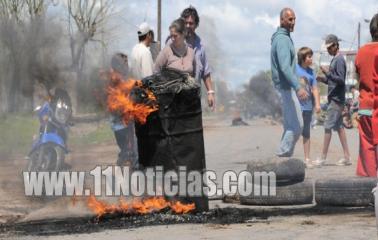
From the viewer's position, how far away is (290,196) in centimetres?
751

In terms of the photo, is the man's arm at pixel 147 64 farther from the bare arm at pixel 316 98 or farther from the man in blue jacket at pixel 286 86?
the bare arm at pixel 316 98

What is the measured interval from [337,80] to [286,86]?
2.19 metres

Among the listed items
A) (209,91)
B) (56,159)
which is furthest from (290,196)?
(56,159)

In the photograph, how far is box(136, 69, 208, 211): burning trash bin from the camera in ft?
22.1

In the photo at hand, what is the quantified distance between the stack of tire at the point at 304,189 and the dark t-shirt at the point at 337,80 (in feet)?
12.3

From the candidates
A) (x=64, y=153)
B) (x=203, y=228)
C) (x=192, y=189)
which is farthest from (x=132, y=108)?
(x=64, y=153)

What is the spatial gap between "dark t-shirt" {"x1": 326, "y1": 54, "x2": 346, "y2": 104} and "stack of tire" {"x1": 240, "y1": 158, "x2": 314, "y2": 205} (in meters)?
3.92

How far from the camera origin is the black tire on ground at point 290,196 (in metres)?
7.52

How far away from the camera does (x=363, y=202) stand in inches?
285

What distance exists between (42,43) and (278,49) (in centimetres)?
324

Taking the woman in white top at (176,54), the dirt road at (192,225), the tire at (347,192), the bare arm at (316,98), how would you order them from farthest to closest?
the bare arm at (316,98)
the woman in white top at (176,54)
the tire at (347,192)
the dirt road at (192,225)

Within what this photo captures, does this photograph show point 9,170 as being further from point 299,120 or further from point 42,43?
point 299,120

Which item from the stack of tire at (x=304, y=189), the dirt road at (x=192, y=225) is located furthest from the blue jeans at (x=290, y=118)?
the stack of tire at (x=304, y=189)

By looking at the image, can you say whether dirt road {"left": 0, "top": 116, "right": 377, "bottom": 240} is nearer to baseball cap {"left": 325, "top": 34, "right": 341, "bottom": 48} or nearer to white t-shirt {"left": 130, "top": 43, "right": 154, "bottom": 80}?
white t-shirt {"left": 130, "top": 43, "right": 154, "bottom": 80}
